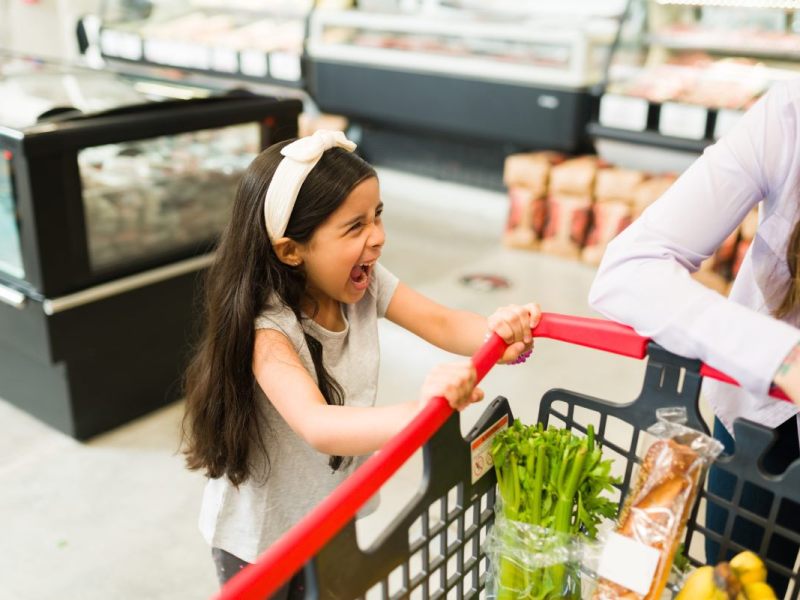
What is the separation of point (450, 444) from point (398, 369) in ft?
7.66

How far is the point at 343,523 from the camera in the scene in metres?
0.76

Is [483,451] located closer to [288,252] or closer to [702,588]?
[702,588]

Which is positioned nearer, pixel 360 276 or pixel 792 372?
pixel 792 372

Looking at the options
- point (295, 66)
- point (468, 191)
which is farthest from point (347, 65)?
point (468, 191)

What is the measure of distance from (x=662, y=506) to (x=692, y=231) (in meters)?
0.36

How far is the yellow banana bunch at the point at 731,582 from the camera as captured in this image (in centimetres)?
88

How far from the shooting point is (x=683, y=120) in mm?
4137

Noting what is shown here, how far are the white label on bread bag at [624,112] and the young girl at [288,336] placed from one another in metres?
3.18

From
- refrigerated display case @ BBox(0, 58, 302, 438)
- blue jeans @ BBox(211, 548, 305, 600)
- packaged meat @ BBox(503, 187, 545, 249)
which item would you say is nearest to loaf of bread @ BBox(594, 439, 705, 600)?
blue jeans @ BBox(211, 548, 305, 600)

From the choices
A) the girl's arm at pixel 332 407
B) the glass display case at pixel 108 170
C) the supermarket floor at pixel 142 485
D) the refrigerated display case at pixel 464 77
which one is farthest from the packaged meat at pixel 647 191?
the girl's arm at pixel 332 407

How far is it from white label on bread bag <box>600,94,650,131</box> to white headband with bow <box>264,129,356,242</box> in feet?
11.0

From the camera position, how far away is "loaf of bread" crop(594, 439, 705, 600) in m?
0.95

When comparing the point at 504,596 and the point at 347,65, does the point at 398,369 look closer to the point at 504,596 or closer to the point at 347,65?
the point at 504,596

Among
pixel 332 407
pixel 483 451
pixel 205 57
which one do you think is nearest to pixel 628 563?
pixel 483 451
